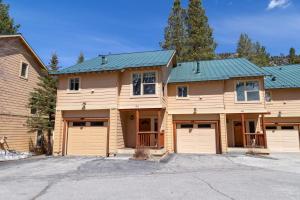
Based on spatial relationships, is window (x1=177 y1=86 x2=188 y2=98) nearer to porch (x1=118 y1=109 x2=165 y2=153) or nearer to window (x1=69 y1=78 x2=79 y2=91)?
porch (x1=118 y1=109 x2=165 y2=153)

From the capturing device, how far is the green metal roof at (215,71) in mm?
17125

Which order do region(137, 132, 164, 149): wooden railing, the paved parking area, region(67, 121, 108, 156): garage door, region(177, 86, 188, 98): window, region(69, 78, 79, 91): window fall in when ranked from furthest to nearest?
region(177, 86, 188, 98): window → region(69, 78, 79, 91): window → region(67, 121, 108, 156): garage door → region(137, 132, 164, 149): wooden railing → the paved parking area

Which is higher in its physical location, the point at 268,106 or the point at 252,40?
the point at 252,40

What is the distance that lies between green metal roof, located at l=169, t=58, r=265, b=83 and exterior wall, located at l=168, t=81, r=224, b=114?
0.53 m

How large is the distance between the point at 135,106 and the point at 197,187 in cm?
864

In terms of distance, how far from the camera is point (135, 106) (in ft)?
51.1

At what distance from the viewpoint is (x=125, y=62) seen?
17016 millimetres

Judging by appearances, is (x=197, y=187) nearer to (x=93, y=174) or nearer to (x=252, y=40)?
(x=93, y=174)

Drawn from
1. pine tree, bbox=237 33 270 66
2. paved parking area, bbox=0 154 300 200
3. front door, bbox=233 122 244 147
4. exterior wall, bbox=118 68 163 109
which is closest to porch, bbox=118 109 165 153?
exterior wall, bbox=118 68 163 109

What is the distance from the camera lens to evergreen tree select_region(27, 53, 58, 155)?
18578mm

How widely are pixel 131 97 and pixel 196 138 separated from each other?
5.91 m

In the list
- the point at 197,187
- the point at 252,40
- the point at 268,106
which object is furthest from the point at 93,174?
the point at 252,40

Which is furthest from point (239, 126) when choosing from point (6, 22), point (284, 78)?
point (6, 22)

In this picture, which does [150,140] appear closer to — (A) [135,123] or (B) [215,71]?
(A) [135,123]
